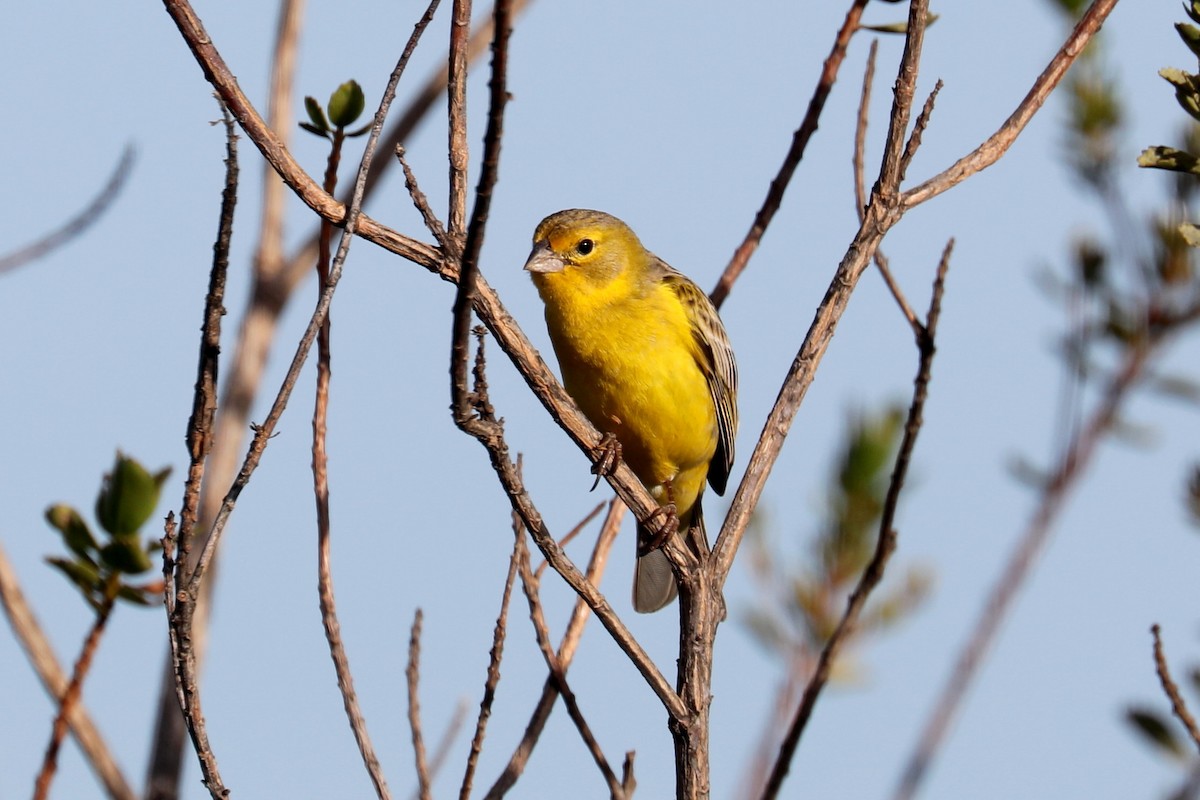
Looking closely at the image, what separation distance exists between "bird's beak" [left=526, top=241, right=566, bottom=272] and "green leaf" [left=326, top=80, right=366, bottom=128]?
2.08m

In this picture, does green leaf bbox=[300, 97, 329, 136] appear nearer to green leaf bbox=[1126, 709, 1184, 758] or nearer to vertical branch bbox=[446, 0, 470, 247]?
vertical branch bbox=[446, 0, 470, 247]

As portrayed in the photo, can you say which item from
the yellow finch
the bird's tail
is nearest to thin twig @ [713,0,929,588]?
the yellow finch

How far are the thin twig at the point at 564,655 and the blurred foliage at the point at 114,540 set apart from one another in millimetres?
963

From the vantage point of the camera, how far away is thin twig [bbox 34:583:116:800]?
2936mm

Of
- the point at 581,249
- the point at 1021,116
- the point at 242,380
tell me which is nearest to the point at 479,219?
the point at 1021,116

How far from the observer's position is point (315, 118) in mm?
3719

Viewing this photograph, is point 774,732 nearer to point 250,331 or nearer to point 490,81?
point 490,81

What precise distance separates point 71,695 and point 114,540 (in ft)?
1.50

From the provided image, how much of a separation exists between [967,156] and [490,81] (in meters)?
1.87

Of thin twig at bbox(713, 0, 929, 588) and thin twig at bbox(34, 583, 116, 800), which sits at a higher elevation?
thin twig at bbox(713, 0, 929, 588)

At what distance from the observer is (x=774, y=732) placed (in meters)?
3.51

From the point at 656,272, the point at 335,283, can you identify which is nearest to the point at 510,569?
the point at 335,283

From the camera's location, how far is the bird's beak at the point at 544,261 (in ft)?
18.9

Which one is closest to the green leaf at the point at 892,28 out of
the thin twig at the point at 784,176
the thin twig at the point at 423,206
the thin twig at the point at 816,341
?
the thin twig at the point at 784,176
